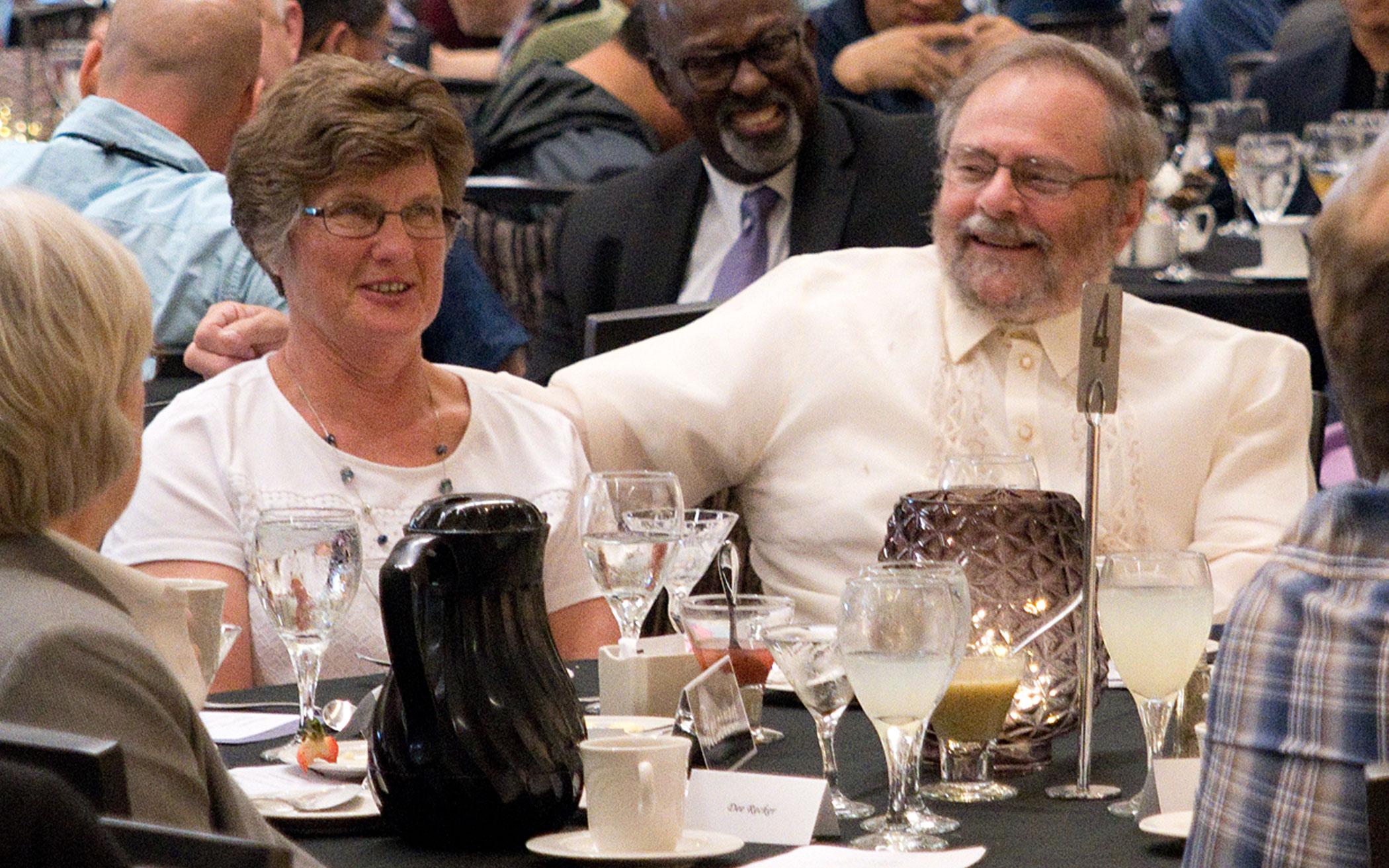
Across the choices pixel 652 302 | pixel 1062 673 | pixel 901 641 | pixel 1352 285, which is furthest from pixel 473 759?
pixel 652 302

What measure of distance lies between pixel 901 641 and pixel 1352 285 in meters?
0.56

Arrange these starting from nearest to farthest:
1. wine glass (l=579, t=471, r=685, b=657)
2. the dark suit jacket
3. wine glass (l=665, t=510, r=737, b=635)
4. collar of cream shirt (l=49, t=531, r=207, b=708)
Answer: collar of cream shirt (l=49, t=531, r=207, b=708) < wine glass (l=579, t=471, r=685, b=657) < wine glass (l=665, t=510, r=737, b=635) < the dark suit jacket

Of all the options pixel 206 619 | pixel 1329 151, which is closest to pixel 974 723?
pixel 206 619

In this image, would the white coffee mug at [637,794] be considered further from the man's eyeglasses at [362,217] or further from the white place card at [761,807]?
the man's eyeglasses at [362,217]

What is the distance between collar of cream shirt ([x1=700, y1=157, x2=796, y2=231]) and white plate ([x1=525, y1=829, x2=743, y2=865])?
3.04 m

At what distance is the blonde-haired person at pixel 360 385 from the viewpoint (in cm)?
261

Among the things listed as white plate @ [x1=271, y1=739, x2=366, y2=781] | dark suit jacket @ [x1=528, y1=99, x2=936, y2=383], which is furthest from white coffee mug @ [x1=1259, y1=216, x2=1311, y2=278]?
white plate @ [x1=271, y1=739, x2=366, y2=781]

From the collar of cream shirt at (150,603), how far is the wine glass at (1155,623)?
0.84 m

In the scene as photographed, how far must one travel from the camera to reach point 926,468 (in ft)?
9.83

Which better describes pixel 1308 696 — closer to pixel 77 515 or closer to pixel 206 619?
pixel 77 515

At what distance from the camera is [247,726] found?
6.55 feet

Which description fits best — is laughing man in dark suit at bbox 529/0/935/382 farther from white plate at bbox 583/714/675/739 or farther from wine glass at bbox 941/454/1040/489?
white plate at bbox 583/714/675/739

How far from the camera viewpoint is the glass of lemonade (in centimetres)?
175

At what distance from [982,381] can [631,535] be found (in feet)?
3.49
